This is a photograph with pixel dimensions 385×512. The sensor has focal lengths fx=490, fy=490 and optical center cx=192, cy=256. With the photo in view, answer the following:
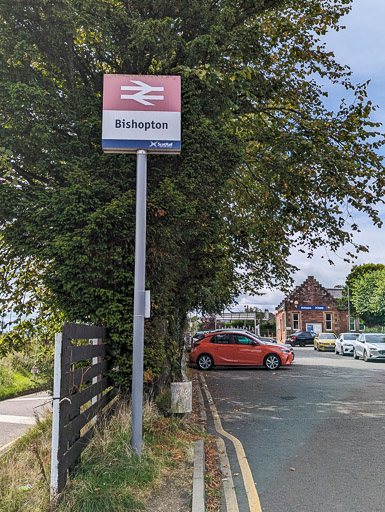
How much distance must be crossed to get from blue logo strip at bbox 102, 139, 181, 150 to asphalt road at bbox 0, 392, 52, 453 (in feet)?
12.5

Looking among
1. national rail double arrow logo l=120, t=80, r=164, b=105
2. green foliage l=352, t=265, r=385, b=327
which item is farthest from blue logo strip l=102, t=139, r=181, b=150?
green foliage l=352, t=265, r=385, b=327

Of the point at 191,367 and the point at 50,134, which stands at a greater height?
the point at 50,134

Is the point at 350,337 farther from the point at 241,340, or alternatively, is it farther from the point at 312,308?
the point at 312,308

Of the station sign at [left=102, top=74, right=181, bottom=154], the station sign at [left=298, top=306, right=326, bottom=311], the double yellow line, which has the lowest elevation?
the double yellow line

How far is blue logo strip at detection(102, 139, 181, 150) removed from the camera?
21.3 feet

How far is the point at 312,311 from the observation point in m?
67.4

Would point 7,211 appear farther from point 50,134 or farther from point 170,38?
point 170,38

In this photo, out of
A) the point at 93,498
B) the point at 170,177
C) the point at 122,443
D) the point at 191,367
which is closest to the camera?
the point at 93,498

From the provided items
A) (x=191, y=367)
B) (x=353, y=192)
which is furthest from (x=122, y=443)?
(x=191, y=367)

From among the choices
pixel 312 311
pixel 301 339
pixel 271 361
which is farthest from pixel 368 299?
pixel 271 361

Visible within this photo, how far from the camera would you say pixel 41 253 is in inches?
300

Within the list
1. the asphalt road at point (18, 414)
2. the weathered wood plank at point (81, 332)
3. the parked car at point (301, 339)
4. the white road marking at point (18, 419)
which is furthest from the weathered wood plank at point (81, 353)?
the parked car at point (301, 339)

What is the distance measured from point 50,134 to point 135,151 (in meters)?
2.10

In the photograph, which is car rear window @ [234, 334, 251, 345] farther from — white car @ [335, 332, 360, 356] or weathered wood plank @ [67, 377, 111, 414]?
white car @ [335, 332, 360, 356]
